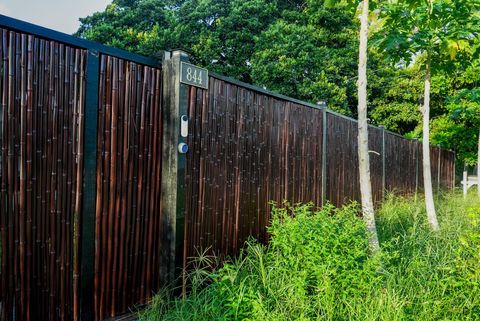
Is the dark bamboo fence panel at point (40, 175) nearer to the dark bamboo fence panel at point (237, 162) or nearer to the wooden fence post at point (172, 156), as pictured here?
the wooden fence post at point (172, 156)

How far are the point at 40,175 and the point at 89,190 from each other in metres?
0.35

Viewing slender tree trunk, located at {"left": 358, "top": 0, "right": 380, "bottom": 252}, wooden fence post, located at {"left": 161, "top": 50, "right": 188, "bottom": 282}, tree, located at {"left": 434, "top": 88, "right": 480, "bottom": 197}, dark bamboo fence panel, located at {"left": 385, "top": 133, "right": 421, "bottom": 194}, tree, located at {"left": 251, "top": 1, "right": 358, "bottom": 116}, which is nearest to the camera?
wooden fence post, located at {"left": 161, "top": 50, "right": 188, "bottom": 282}

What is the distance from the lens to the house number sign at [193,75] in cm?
320

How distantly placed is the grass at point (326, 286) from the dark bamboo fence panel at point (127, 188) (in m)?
0.24

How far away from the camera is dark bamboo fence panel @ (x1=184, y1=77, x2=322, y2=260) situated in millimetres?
3434

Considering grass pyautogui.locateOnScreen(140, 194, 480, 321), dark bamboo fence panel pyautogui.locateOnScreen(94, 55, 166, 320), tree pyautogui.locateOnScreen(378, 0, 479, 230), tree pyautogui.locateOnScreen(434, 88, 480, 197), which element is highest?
tree pyautogui.locateOnScreen(378, 0, 479, 230)

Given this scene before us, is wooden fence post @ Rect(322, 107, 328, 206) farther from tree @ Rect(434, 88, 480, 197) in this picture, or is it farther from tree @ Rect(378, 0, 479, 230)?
tree @ Rect(434, 88, 480, 197)

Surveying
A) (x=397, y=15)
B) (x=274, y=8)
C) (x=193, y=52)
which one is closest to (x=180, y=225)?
(x=397, y=15)

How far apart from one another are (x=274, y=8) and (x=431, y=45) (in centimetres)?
946

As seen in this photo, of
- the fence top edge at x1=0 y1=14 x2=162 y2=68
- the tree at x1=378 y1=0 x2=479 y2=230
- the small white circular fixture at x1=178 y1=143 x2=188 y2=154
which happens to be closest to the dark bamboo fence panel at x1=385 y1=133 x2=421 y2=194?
the tree at x1=378 y1=0 x2=479 y2=230

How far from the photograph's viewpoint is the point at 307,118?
534cm

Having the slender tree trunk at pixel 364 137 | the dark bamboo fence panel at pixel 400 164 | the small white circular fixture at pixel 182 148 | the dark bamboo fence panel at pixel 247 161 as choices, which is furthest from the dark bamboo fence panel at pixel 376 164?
the small white circular fixture at pixel 182 148

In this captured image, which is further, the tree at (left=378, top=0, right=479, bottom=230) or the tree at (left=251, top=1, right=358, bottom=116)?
the tree at (left=251, top=1, right=358, bottom=116)

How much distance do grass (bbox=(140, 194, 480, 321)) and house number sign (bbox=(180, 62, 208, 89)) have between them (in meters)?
1.49
